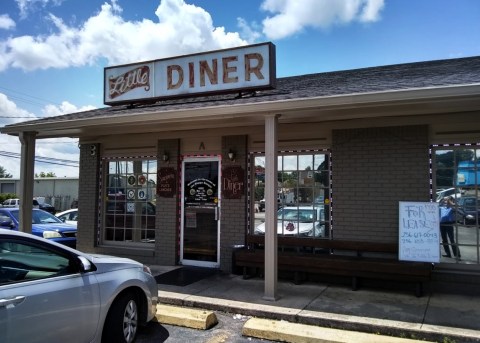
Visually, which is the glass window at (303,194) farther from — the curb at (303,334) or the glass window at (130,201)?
the curb at (303,334)

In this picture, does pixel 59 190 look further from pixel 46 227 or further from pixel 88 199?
pixel 88 199

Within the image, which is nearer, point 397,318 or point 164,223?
point 397,318

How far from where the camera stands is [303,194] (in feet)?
26.3

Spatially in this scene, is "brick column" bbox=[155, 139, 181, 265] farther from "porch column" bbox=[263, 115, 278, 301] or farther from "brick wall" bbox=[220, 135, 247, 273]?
"porch column" bbox=[263, 115, 278, 301]

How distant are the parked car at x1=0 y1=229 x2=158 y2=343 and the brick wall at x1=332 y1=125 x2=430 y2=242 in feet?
13.3

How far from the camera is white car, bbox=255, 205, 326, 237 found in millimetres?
7852

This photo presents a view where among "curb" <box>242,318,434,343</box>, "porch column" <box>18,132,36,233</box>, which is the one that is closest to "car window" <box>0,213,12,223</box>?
"porch column" <box>18,132,36,233</box>

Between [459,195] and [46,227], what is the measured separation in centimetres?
916

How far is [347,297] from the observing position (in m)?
6.43

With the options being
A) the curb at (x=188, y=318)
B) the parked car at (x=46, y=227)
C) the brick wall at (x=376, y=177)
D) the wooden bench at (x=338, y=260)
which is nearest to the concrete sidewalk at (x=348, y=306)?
the wooden bench at (x=338, y=260)

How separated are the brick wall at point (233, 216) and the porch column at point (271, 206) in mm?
2072

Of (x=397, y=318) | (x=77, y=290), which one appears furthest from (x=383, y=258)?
(x=77, y=290)

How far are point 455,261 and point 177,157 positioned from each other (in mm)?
5532

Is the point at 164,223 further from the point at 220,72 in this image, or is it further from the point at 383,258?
the point at 383,258
